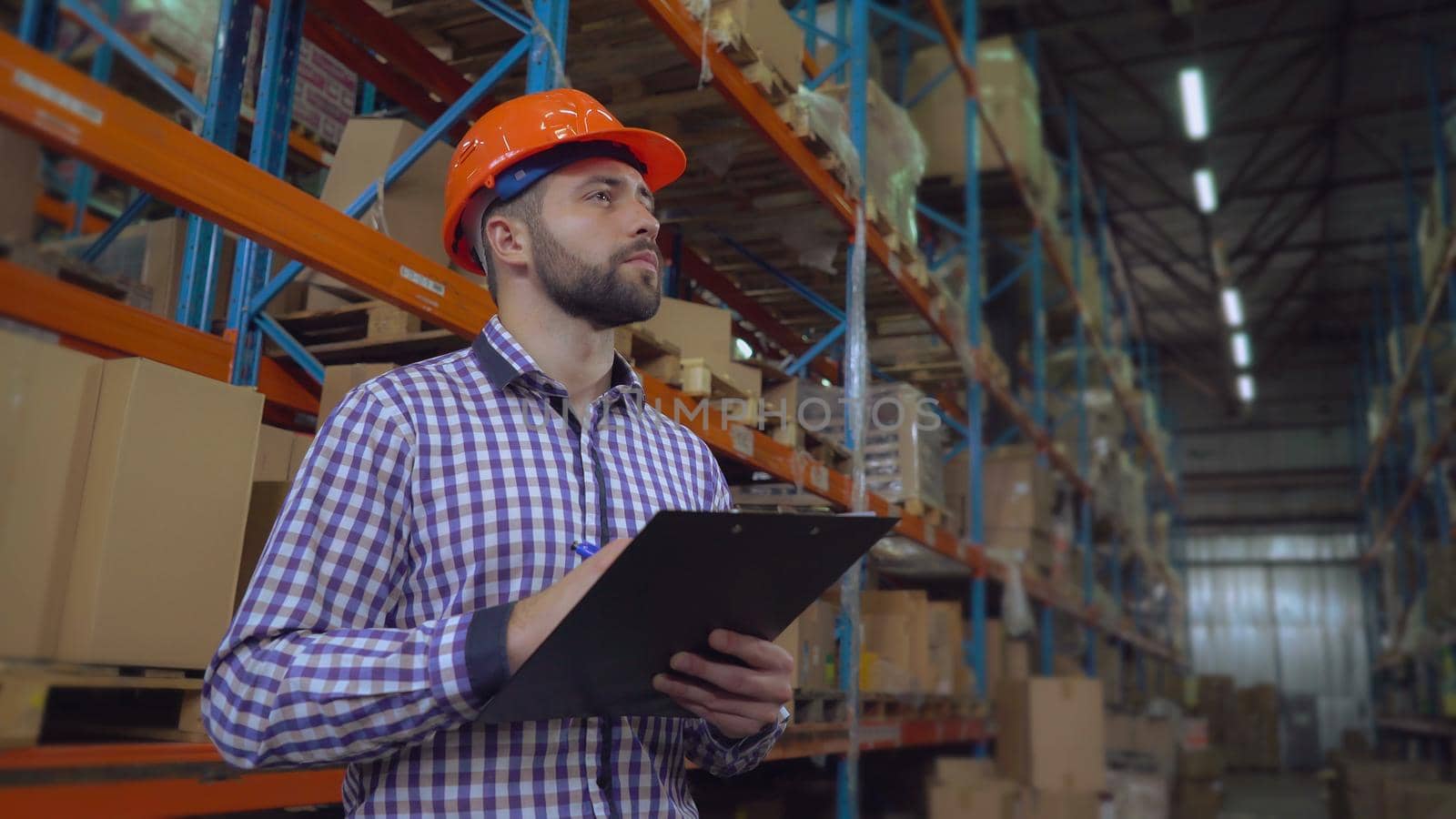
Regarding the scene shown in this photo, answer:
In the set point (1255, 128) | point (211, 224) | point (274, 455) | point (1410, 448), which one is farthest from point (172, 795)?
point (1410, 448)

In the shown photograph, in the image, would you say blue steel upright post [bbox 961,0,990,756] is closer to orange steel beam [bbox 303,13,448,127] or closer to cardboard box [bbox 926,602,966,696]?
cardboard box [bbox 926,602,966,696]

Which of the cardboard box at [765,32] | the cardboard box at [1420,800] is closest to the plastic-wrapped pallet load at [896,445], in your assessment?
the cardboard box at [765,32]

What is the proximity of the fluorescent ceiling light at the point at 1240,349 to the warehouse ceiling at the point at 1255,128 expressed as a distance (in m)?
0.59

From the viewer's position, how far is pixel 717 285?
5.45 m

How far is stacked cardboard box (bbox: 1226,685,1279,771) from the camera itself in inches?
728

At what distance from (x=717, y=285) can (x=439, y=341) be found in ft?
8.30

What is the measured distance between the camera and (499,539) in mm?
1552

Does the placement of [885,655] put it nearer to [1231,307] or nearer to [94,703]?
[94,703]

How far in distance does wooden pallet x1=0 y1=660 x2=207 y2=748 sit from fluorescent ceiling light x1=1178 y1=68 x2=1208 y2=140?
1001 cm

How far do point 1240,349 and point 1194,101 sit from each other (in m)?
8.82

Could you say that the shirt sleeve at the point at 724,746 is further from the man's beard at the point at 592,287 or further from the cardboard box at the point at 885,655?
the cardboard box at the point at 885,655

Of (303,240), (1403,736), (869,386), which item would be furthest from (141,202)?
(1403,736)

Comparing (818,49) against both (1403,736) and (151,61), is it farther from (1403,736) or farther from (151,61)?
(1403,736)

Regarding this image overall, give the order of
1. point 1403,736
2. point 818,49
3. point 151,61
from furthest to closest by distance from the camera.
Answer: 1. point 1403,736
2. point 818,49
3. point 151,61
